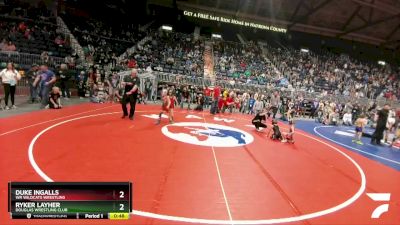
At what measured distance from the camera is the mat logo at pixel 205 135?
8008 millimetres

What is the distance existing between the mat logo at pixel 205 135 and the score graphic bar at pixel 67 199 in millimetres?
4807

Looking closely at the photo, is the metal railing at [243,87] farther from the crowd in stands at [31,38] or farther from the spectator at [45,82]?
the spectator at [45,82]

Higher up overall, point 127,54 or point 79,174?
point 127,54

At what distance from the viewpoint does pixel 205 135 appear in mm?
8859

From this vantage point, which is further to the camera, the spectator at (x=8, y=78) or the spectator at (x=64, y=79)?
the spectator at (x=64, y=79)

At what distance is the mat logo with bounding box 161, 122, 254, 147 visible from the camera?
8.01 metres

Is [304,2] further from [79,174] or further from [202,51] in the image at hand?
[79,174]

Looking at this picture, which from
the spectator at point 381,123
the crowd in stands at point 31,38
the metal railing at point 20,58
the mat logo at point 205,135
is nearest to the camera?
the mat logo at point 205,135

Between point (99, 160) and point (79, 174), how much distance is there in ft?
2.70

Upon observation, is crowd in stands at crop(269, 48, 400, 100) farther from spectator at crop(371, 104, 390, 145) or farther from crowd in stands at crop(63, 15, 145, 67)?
crowd in stands at crop(63, 15, 145, 67)

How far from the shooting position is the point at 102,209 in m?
2.91

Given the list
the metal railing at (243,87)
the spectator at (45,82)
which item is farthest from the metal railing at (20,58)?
the metal railing at (243,87)

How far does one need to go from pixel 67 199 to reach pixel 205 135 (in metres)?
6.18

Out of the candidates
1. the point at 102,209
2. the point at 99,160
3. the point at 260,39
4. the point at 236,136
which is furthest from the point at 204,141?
the point at 260,39
